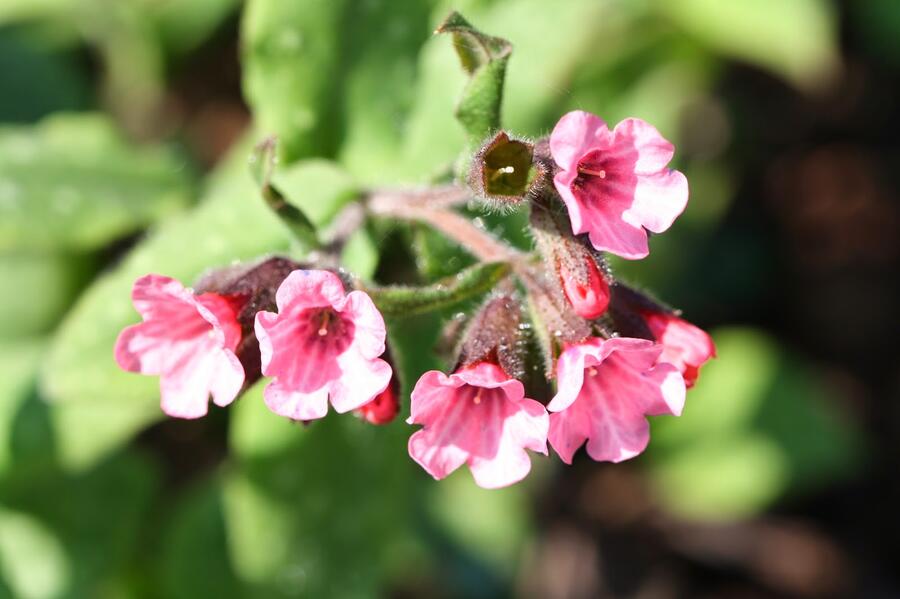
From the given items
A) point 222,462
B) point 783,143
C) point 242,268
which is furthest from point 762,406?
point 242,268

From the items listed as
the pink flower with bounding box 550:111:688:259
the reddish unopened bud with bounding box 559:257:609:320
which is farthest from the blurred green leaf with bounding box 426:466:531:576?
the pink flower with bounding box 550:111:688:259

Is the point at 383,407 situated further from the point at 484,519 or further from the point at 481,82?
the point at 484,519

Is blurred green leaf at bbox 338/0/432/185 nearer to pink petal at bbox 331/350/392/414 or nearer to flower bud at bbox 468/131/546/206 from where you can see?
flower bud at bbox 468/131/546/206

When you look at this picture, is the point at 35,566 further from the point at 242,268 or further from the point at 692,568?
the point at 692,568

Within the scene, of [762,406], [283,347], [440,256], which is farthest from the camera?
[762,406]

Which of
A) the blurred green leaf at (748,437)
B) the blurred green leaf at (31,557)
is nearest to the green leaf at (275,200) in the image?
the blurred green leaf at (31,557)

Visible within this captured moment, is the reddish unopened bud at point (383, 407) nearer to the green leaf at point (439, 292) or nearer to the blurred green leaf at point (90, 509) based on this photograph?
the green leaf at point (439, 292)
